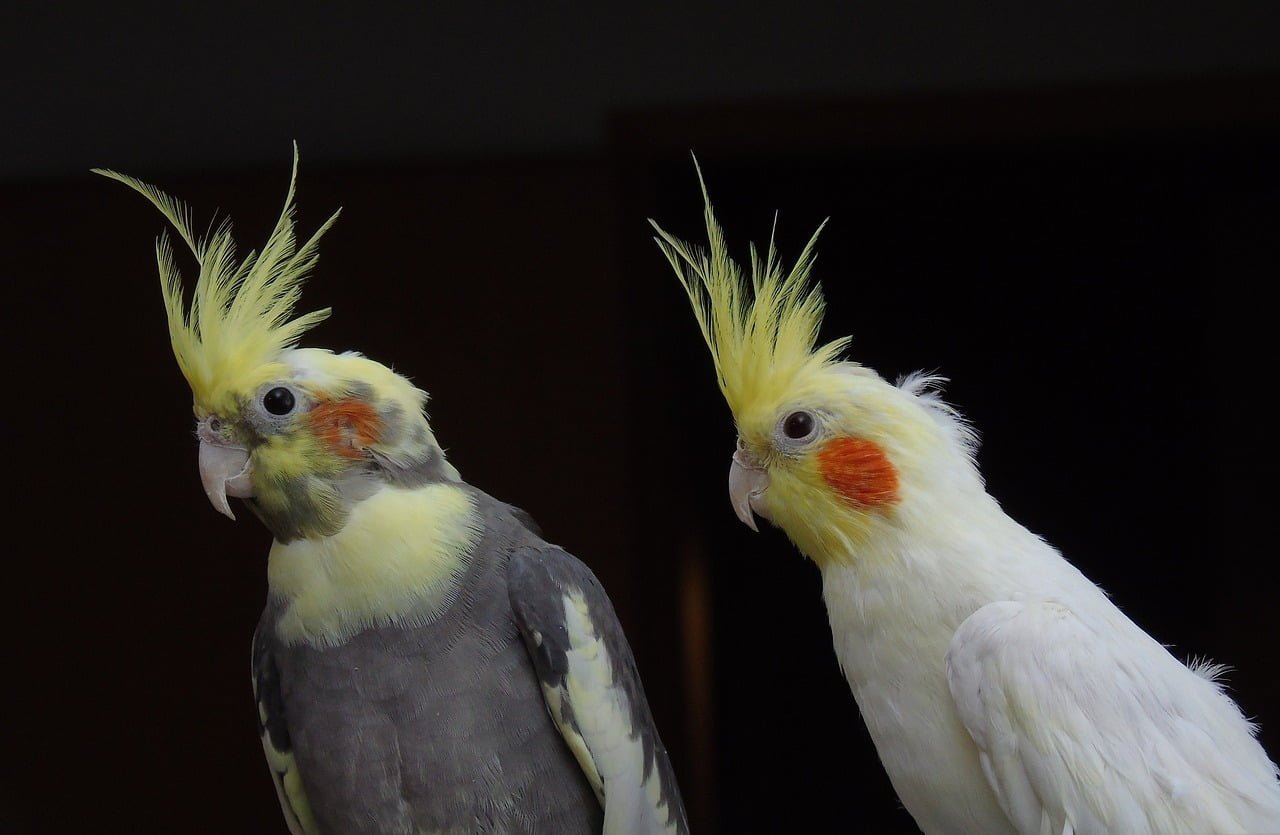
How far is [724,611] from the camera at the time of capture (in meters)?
1.81

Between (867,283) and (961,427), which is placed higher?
(867,283)

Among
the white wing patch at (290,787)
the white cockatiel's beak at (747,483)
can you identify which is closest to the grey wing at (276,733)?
the white wing patch at (290,787)

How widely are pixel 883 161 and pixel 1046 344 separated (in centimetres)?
37

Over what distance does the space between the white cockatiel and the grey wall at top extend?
487mm

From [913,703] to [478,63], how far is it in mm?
1127

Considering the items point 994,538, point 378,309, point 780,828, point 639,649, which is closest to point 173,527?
point 378,309

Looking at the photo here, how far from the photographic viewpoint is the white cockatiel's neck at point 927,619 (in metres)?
1.16

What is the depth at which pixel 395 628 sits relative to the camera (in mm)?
1279

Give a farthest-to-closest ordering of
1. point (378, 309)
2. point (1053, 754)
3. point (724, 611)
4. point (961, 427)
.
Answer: point (724, 611)
point (378, 309)
point (961, 427)
point (1053, 754)

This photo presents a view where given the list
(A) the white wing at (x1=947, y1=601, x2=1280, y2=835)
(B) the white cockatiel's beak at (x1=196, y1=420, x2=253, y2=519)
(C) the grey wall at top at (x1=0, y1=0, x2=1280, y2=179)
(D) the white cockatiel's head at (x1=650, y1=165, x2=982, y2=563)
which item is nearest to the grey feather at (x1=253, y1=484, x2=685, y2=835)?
(B) the white cockatiel's beak at (x1=196, y1=420, x2=253, y2=519)

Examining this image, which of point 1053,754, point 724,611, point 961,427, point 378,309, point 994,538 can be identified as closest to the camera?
point 1053,754

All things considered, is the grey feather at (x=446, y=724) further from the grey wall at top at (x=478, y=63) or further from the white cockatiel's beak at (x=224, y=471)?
the grey wall at top at (x=478, y=63)

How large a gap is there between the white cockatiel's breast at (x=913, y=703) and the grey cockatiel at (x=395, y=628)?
0.92 feet

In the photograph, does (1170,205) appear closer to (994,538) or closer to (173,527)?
(994,538)
